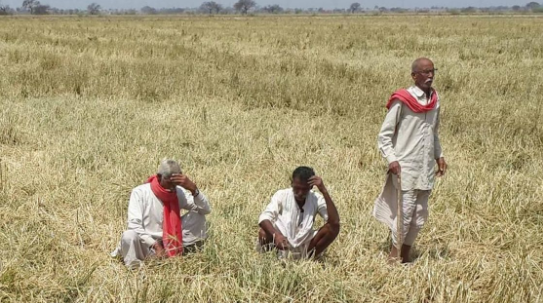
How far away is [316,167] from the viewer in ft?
18.8

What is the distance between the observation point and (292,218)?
3.63 m

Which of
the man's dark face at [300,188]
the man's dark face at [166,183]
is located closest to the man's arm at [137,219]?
the man's dark face at [166,183]

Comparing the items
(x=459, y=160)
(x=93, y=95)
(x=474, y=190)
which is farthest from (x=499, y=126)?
(x=93, y=95)

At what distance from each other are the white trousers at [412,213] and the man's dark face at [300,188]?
731mm

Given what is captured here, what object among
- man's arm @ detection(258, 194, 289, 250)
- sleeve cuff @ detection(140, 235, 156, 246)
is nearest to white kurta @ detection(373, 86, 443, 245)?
man's arm @ detection(258, 194, 289, 250)

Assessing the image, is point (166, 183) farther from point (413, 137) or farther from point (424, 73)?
point (424, 73)

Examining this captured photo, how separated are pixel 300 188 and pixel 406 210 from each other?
82 cm

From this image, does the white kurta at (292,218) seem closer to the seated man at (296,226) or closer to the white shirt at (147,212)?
the seated man at (296,226)

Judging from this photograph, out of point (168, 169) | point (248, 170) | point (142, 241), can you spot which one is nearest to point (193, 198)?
point (168, 169)

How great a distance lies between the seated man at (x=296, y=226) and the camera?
3559 millimetres

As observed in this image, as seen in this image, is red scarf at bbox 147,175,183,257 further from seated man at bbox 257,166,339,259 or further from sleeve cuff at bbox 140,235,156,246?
seated man at bbox 257,166,339,259

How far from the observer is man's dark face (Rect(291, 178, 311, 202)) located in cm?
347

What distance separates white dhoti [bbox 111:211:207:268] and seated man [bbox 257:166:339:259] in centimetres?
46

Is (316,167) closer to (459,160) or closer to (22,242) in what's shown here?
(459,160)
